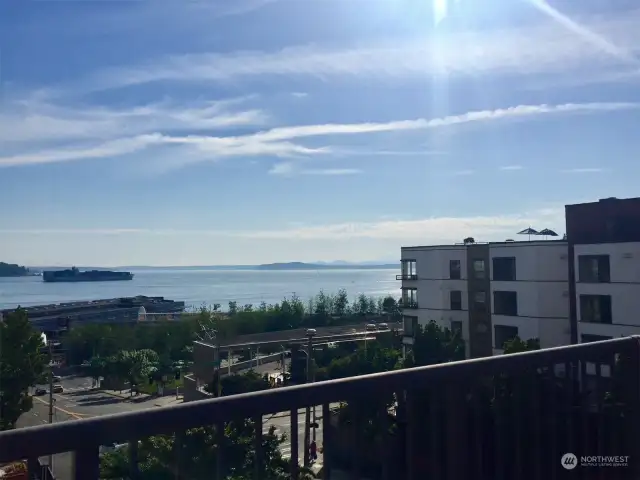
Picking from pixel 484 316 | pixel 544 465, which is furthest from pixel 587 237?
pixel 544 465

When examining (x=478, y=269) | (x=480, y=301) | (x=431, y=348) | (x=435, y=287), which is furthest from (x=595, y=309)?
(x=435, y=287)

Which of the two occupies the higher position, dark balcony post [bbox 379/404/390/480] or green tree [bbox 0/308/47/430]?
dark balcony post [bbox 379/404/390/480]

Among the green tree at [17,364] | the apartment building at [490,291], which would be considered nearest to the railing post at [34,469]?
the green tree at [17,364]

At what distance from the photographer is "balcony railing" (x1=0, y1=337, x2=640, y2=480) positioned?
150 cm

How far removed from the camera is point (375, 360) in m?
A: 18.3

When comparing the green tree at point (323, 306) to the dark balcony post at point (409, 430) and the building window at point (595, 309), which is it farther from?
the dark balcony post at point (409, 430)

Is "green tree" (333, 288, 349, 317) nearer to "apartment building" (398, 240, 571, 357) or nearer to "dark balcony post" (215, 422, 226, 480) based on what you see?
"apartment building" (398, 240, 571, 357)

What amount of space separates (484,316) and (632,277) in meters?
6.85

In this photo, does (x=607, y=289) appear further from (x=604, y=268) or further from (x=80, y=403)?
(x=80, y=403)

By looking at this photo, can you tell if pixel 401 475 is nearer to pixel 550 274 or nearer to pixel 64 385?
pixel 550 274

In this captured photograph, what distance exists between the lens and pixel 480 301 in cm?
2408

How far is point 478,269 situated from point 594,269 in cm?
530

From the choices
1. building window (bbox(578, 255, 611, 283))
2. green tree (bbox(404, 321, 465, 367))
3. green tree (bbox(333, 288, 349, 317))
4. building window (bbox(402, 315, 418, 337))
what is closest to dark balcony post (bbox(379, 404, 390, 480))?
green tree (bbox(404, 321, 465, 367))

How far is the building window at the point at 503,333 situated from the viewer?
22.2 meters
